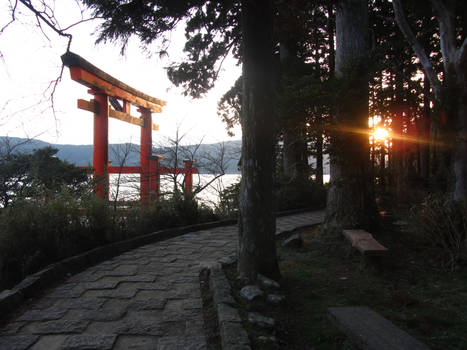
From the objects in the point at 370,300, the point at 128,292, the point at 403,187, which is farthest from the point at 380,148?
the point at 403,187

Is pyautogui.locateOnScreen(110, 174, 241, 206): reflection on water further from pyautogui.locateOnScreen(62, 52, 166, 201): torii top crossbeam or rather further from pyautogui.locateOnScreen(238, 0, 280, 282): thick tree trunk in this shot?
pyautogui.locateOnScreen(238, 0, 280, 282): thick tree trunk

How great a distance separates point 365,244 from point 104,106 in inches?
314

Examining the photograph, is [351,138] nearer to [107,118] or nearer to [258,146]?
[258,146]

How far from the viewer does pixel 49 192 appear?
4660 millimetres

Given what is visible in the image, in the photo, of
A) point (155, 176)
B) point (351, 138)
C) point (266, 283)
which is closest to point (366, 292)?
point (266, 283)

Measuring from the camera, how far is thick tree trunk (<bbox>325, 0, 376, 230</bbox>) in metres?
4.61

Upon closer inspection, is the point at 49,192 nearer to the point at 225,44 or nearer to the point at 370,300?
the point at 370,300

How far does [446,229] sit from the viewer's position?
423 centimetres

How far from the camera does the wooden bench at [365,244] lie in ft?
12.1

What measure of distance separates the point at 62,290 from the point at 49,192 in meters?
1.86

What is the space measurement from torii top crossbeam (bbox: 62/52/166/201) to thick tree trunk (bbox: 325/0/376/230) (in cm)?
419

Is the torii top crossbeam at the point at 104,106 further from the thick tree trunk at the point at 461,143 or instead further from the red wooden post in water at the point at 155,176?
the thick tree trunk at the point at 461,143

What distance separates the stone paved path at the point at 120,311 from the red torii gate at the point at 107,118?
243 cm

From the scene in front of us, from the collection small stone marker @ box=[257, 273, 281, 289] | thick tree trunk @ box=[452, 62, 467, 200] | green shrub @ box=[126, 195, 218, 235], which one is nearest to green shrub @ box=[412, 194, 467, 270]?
small stone marker @ box=[257, 273, 281, 289]
